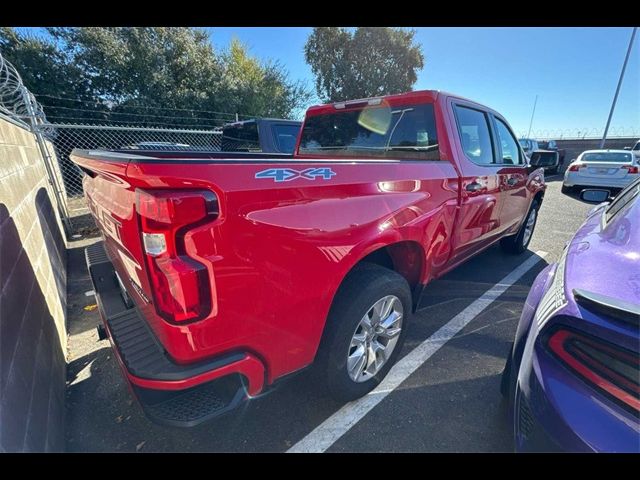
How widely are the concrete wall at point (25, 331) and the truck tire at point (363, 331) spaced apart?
1.48 m

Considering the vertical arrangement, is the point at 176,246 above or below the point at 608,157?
above

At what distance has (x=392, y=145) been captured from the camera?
2873mm

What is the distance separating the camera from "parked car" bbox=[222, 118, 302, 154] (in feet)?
18.3

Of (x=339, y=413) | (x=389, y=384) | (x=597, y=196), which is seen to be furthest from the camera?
(x=597, y=196)

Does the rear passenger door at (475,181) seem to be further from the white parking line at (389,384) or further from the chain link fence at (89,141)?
the chain link fence at (89,141)

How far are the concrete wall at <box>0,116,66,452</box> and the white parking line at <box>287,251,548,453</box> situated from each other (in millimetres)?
1352

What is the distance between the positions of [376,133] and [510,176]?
5.65ft

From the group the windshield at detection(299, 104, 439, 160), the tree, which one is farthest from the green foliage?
the windshield at detection(299, 104, 439, 160)

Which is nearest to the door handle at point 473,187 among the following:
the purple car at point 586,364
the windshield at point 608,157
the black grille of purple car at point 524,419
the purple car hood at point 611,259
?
the purple car hood at point 611,259

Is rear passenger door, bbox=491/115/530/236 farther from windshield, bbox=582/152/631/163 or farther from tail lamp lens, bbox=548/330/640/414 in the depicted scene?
windshield, bbox=582/152/631/163

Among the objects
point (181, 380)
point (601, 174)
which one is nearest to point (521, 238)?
point (181, 380)

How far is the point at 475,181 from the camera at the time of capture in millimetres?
2777

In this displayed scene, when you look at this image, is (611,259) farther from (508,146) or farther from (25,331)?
(25,331)
